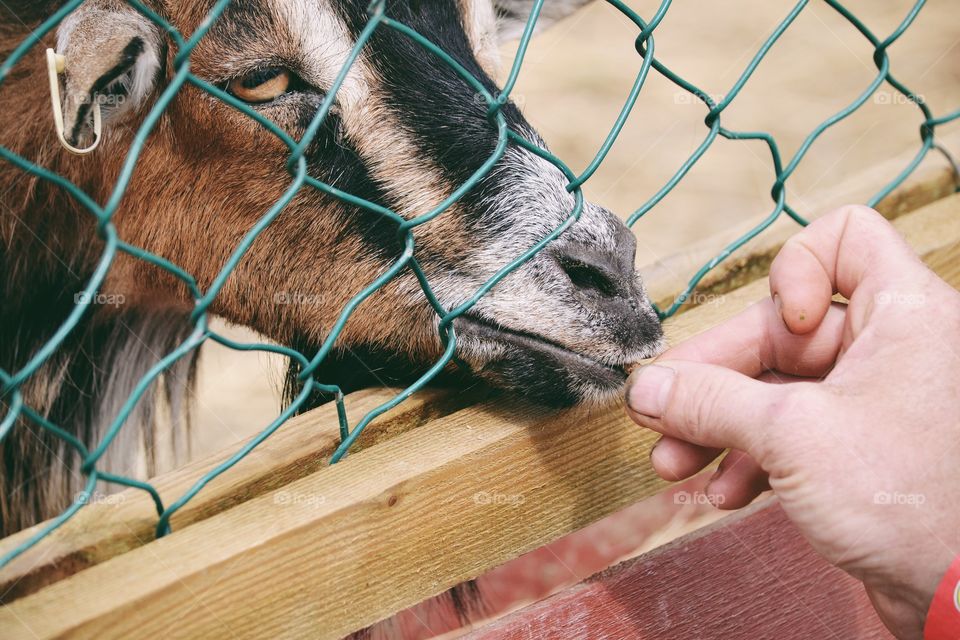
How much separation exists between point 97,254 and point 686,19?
5.13 metres

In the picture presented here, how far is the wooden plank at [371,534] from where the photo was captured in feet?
4.49

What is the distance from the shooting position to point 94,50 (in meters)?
2.03

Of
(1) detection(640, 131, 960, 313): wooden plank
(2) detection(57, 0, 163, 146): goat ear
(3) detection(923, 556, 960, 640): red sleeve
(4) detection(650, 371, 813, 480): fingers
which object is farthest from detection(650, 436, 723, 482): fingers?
(2) detection(57, 0, 163, 146): goat ear

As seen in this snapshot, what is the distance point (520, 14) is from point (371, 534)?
2299 millimetres

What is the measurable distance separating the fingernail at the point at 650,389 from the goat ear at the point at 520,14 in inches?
79.2

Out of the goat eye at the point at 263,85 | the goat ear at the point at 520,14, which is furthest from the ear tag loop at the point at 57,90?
the goat ear at the point at 520,14

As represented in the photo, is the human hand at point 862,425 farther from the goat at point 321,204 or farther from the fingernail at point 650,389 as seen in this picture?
the goat at point 321,204

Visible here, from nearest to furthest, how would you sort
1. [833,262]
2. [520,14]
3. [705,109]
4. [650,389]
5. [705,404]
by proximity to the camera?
[705,404] → [650,389] → [833,262] → [520,14] → [705,109]

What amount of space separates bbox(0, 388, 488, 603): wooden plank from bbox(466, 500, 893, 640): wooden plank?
443 mm

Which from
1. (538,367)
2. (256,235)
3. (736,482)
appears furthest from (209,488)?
(736,482)

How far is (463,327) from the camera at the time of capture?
198 cm

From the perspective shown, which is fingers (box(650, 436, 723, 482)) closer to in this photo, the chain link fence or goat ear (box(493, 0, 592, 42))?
the chain link fence

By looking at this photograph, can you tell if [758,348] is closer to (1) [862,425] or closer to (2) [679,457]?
(2) [679,457]

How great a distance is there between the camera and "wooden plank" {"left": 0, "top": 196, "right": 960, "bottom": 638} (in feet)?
4.49
